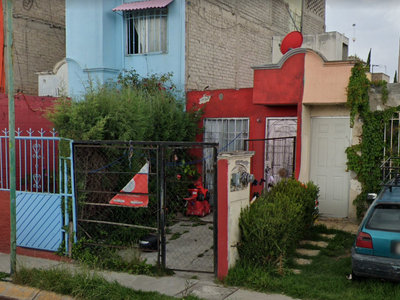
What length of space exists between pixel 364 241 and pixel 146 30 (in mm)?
9892

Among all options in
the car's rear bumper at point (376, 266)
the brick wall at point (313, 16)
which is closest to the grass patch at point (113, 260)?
the car's rear bumper at point (376, 266)

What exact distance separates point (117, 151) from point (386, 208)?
4.88 m

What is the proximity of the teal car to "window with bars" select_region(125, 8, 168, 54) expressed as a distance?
888cm

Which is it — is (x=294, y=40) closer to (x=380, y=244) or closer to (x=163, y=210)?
(x=163, y=210)

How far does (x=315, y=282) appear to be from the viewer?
20.4 ft

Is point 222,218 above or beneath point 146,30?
beneath

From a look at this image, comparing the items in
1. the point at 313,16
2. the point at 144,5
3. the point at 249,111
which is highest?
the point at 313,16

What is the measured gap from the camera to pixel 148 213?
366 inches

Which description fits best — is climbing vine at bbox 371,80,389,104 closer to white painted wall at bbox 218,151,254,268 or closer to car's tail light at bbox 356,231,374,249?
white painted wall at bbox 218,151,254,268

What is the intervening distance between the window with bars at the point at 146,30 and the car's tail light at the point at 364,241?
8970 mm

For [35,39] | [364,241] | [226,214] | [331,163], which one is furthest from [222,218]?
[35,39]

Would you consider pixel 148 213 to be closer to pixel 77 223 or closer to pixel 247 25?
pixel 77 223

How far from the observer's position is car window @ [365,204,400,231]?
5738mm

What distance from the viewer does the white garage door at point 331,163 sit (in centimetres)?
1047
